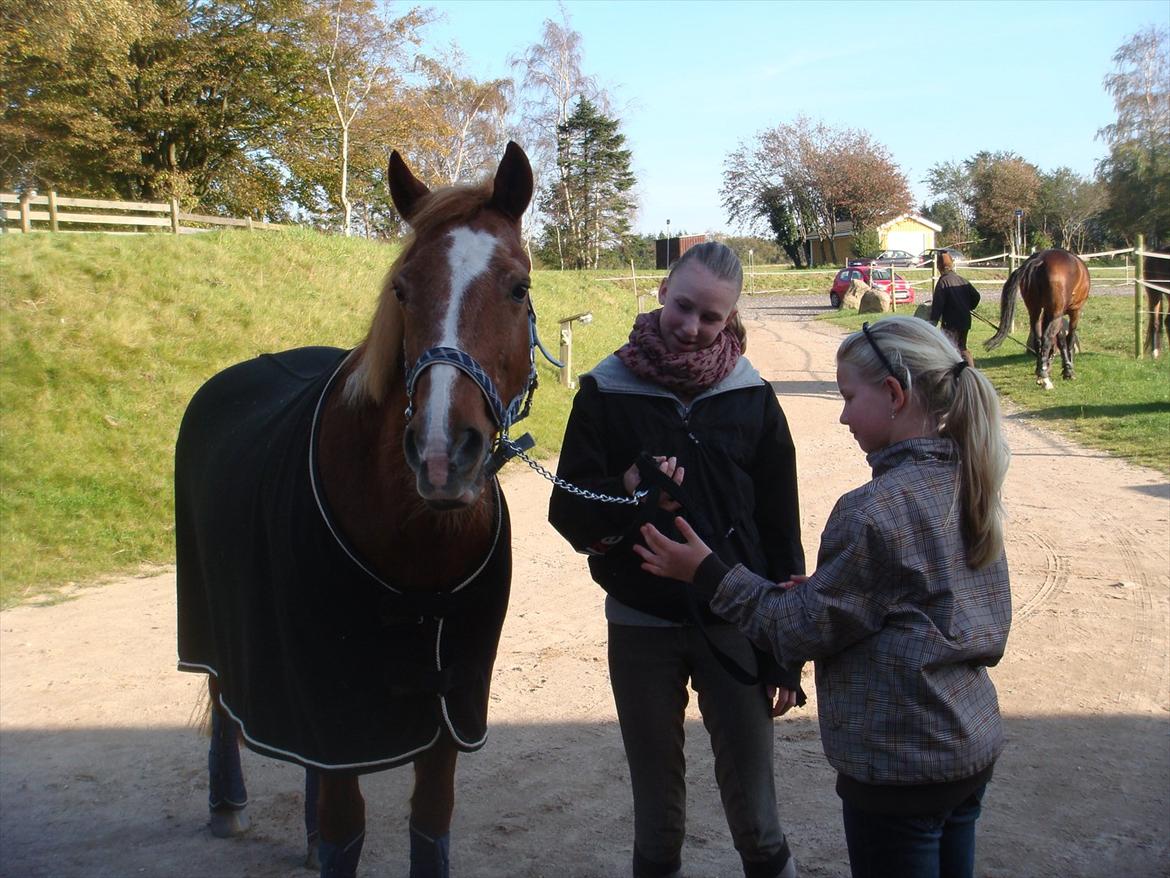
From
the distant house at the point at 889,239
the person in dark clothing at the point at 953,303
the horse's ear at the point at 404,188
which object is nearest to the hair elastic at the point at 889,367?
the horse's ear at the point at 404,188

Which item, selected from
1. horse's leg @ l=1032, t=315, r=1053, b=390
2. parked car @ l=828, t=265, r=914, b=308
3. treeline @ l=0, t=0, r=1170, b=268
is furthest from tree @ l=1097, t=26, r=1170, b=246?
horse's leg @ l=1032, t=315, r=1053, b=390

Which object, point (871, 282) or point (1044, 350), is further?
point (871, 282)

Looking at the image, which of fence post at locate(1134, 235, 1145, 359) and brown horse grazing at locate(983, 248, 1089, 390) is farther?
fence post at locate(1134, 235, 1145, 359)

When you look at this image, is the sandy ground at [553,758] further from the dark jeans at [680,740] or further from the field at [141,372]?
the field at [141,372]

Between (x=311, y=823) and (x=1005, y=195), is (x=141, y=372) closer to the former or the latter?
(x=311, y=823)

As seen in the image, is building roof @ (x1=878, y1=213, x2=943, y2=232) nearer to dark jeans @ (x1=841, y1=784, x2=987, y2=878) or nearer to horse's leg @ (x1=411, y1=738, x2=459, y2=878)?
horse's leg @ (x1=411, y1=738, x2=459, y2=878)

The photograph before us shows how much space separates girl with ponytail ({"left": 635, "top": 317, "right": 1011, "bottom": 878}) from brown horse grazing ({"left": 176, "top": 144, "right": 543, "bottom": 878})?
2.63 feet

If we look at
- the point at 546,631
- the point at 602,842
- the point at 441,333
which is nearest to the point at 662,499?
the point at 441,333

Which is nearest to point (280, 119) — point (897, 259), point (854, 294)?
point (854, 294)

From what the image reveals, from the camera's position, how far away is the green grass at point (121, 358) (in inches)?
284

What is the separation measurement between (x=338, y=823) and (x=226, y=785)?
124cm

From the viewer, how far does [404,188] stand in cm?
267

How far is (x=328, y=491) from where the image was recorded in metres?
2.56

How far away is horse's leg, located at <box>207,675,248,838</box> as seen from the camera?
3.73 metres
